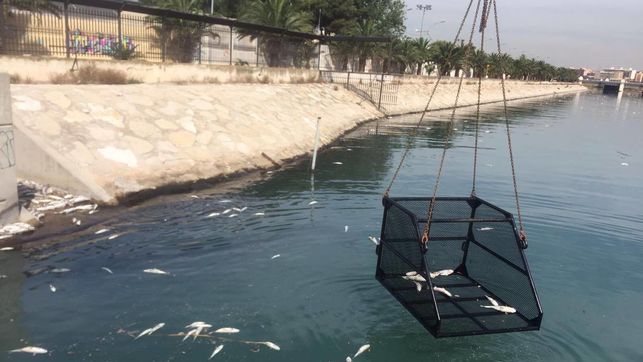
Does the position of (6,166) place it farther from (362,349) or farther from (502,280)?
(502,280)

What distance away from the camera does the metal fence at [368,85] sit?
4434 centimetres

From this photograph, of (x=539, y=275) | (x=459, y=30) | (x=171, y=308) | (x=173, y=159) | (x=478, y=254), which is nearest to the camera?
(x=459, y=30)

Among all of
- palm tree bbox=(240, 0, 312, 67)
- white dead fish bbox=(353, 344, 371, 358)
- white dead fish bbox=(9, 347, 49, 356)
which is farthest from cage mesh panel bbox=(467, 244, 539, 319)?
palm tree bbox=(240, 0, 312, 67)

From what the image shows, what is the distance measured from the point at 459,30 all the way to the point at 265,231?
730 centimetres

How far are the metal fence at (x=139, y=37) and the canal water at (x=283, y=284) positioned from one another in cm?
1316

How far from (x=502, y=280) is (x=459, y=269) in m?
1.24

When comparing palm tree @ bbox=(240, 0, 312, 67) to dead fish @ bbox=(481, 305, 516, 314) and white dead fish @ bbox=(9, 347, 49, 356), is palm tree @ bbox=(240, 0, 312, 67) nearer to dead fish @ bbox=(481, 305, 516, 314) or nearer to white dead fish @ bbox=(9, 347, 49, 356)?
dead fish @ bbox=(481, 305, 516, 314)

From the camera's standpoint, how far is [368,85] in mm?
48438

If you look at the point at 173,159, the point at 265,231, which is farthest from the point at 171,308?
the point at 173,159

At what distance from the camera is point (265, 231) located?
488 inches

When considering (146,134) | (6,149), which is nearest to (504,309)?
(6,149)

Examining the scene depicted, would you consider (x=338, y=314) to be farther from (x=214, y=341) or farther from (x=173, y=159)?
(x=173, y=159)

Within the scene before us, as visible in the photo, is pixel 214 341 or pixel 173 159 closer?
pixel 214 341

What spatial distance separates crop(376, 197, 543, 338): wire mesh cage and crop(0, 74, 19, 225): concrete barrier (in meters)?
8.43
